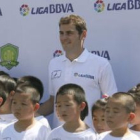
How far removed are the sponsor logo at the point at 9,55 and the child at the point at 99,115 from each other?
1.16 m

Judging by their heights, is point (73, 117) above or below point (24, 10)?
below

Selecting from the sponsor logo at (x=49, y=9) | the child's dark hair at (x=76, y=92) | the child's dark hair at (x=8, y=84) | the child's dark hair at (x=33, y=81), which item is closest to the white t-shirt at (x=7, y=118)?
the child's dark hair at (x=8, y=84)

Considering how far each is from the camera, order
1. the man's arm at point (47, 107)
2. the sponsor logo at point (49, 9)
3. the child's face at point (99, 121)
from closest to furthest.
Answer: the child's face at point (99, 121)
the man's arm at point (47, 107)
the sponsor logo at point (49, 9)

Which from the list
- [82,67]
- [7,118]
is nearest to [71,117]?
[7,118]

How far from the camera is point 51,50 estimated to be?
14.0 ft

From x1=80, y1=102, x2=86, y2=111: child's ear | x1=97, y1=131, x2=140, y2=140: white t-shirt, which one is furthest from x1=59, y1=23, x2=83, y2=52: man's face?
x1=97, y1=131, x2=140, y2=140: white t-shirt

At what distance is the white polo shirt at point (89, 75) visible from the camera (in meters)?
3.72

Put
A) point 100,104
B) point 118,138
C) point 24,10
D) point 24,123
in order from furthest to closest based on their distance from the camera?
1. point 24,10
2. point 100,104
3. point 24,123
4. point 118,138

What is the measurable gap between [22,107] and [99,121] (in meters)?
0.57

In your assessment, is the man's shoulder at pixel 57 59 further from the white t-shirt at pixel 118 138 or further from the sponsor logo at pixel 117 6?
the white t-shirt at pixel 118 138

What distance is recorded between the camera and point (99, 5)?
402 centimetres

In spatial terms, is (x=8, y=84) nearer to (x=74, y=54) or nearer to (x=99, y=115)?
(x=74, y=54)

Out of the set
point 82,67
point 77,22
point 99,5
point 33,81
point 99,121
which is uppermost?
point 99,5

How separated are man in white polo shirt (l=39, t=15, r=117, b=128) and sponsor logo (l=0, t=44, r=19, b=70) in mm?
738
